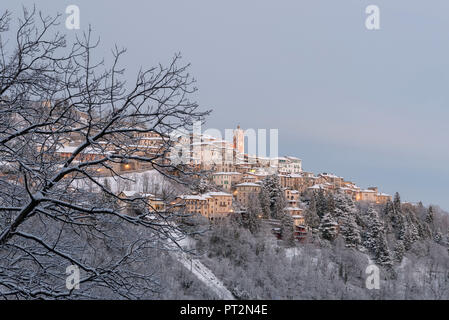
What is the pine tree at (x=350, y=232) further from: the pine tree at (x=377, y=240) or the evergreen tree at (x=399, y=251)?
the evergreen tree at (x=399, y=251)

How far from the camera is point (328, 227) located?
4909cm

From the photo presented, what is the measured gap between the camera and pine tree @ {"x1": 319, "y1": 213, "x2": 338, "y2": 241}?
160 ft

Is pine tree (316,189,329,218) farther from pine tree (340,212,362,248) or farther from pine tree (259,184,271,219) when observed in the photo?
pine tree (259,184,271,219)

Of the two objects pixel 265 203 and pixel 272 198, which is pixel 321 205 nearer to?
pixel 272 198

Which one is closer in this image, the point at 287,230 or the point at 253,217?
the point at 287,230

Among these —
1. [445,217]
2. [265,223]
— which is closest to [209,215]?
[265,223]

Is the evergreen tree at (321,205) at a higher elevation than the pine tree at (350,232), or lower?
higher

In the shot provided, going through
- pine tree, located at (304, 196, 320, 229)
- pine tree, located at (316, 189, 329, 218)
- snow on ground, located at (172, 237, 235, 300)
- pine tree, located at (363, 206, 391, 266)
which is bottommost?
snow on ground, located at (172, 237, 235, 300)

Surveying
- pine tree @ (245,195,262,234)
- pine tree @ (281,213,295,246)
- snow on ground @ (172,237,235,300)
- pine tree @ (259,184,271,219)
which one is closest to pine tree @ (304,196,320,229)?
pine tree @ (281,213,295,246)

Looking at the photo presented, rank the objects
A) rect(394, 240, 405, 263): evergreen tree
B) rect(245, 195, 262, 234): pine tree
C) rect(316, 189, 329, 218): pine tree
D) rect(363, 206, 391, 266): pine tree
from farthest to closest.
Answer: rect(316, 189, 329, 218): pine tree < rect(394, 240, 405, 263): evergreen tree < rect(245, 195, 262, 234): pine tree < rect(363, 206, 391, 266): pine tree

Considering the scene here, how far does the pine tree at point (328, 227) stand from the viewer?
160 ft

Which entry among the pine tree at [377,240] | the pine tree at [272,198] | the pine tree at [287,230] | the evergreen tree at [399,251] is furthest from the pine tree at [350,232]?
the pine tree at [272,198]

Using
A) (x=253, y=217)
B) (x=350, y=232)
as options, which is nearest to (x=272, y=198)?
(x=253, y=217)

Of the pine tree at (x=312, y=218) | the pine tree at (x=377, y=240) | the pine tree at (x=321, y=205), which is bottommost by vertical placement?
the pine tree at (x=377, y=240)
